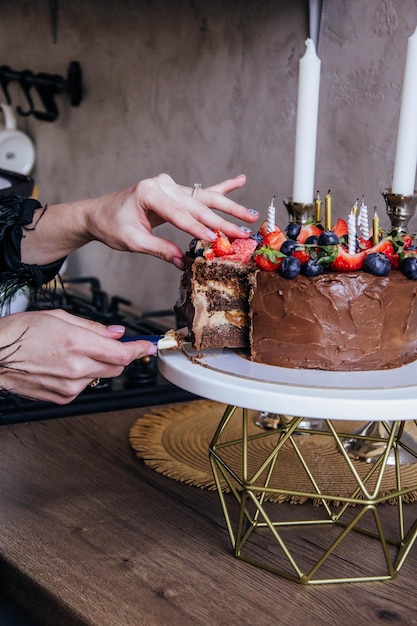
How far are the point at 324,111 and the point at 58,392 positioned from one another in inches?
45.0

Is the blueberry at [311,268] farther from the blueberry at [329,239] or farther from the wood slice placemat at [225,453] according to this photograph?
the wood slice placemat at [225,453]

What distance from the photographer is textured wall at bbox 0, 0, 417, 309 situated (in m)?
1.72

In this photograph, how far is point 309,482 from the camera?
1.21 m

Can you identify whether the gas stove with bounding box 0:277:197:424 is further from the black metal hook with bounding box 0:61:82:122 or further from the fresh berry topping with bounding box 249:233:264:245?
the black metal hook with bounding box 0:61:82:122

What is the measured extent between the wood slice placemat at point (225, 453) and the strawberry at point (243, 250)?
35 cm

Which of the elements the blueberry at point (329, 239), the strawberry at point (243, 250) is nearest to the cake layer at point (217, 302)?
the strawberry at point (243, 250)

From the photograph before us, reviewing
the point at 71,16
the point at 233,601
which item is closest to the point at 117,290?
the point at 71,16

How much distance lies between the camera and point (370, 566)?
0.97 metres

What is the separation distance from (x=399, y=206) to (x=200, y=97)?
1.23 meters

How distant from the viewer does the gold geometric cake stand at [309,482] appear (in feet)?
2.62

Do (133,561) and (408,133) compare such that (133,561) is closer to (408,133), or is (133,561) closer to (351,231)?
(351,231)

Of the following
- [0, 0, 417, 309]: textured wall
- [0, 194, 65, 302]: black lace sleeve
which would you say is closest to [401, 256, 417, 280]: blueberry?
[0, 194, 65, 302]: black lace sleeve

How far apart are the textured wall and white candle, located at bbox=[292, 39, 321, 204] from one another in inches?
17.1

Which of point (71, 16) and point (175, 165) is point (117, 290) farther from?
point (71, 16)
